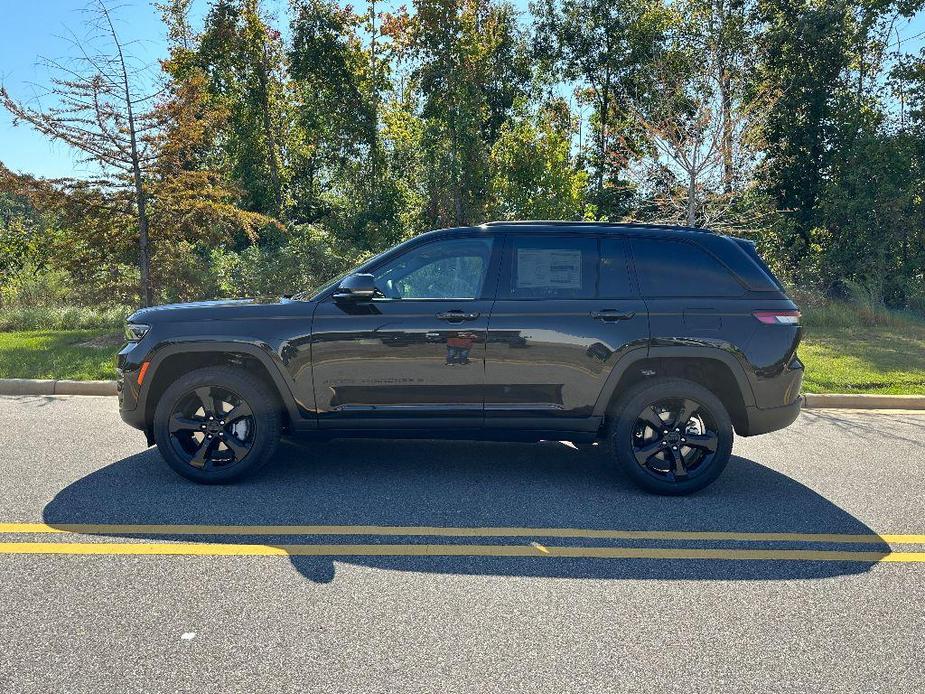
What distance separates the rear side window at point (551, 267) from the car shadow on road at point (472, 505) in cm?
140

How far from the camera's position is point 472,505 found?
4.84 meters

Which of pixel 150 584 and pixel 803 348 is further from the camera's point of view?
pixel 803 348

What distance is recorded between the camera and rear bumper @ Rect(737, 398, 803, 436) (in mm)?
5051

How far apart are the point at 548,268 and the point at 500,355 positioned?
734 mm

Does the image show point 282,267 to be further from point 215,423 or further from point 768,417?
point 768,417

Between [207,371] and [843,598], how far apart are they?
162 inches

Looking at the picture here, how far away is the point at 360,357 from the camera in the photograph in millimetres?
5020

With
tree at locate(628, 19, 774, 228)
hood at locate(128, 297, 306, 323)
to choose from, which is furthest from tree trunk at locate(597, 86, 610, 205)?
hood at locate(128, 297, 306, 323)

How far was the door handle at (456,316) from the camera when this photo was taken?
16.4 ft

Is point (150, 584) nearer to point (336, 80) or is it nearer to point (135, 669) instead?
point (135, 669)

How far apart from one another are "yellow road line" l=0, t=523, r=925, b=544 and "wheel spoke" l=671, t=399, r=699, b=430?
2.83ft

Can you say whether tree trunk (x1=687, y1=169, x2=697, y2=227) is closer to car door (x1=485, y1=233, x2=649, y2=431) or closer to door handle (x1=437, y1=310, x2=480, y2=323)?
car door (x1=485, y1=233, x2=649, y2=431)

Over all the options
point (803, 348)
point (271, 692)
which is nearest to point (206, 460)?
point (271, 692)

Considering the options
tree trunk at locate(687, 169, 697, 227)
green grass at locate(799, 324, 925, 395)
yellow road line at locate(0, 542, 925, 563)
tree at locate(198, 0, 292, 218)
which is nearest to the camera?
yellow road line at locate(0, 542, 925, 563)
